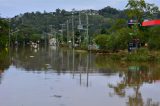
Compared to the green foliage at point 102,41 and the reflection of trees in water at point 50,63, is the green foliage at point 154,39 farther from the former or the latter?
the green foliage at point 102,41

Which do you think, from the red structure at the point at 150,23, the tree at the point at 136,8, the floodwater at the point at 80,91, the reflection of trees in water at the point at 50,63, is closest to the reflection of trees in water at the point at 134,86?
the floodwater at the point at 80,91

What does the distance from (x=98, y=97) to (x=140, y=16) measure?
129 ft

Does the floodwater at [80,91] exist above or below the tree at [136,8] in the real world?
below

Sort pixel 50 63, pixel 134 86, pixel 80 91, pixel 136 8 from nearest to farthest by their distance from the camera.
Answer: pixel 80 91
pixel 134 86
pixel 50 63
pixel 136 8

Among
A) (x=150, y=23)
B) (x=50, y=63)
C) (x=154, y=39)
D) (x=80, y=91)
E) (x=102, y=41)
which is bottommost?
(x=50, y=63)

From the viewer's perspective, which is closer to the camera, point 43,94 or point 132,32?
point 43,94

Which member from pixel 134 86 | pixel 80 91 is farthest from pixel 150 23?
pixel 80 91

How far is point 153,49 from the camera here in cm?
5772

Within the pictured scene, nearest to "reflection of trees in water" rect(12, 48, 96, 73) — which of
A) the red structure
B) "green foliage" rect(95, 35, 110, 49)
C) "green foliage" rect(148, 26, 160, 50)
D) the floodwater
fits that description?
the floodwater

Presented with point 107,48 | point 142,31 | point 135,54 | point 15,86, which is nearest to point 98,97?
point 15,86

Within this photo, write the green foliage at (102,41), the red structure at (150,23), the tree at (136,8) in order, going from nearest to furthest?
the tree at (136,8) → the red structure at (150,23) → the green foliage at (102,41)

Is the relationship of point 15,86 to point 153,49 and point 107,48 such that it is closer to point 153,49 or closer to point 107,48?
point 153,49

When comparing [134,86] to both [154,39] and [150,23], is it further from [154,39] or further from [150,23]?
[150,23]

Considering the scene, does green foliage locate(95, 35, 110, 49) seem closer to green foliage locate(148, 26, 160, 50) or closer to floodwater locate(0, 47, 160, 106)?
green foliage locate(148, 26, 160, 50)
